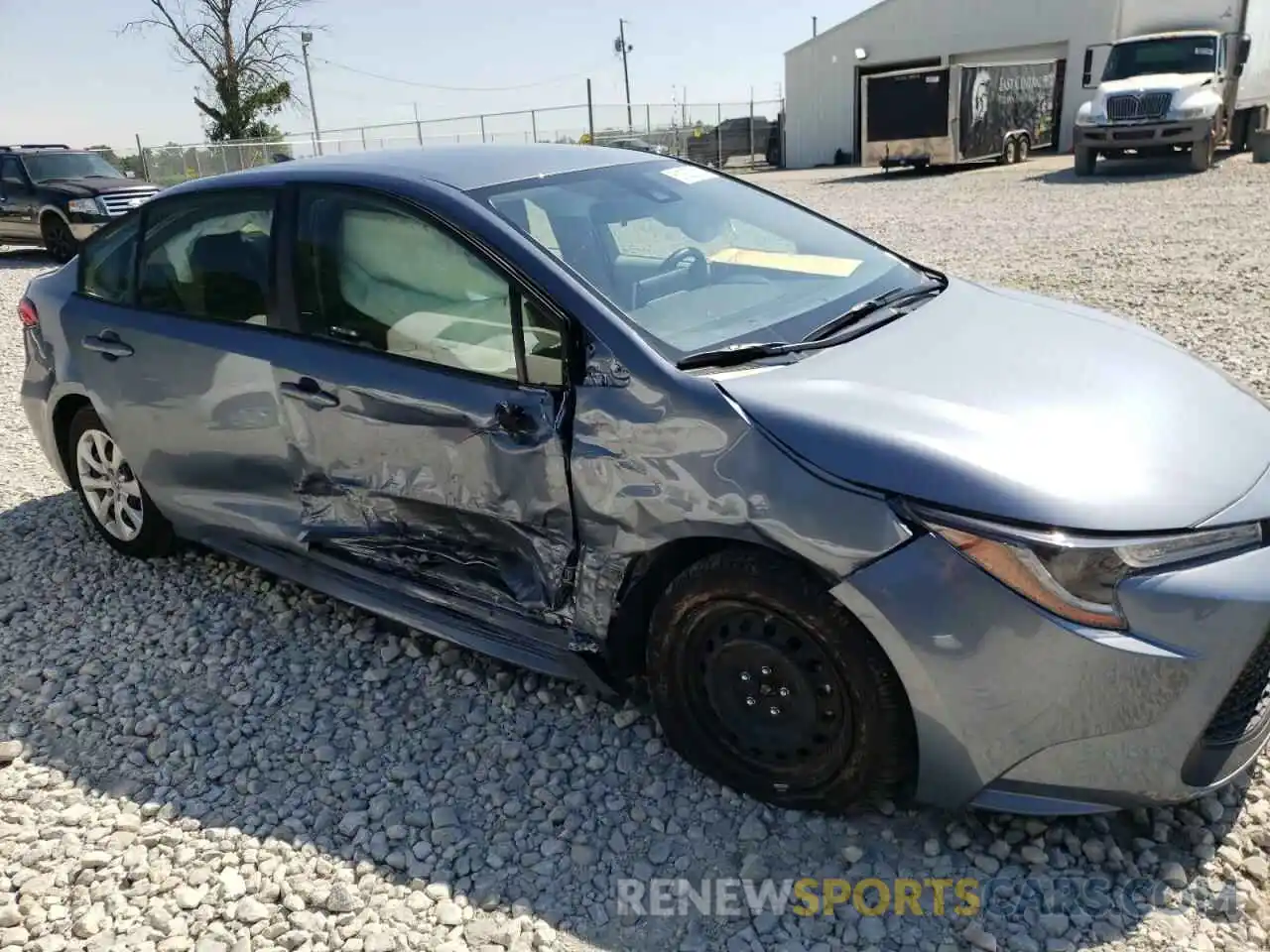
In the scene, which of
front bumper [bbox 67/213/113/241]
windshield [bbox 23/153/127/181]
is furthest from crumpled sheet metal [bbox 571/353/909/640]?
windshield [bbox 23/153/127/181]

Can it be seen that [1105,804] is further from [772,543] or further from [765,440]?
[765,440]

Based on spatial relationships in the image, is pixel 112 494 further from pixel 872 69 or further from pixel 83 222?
pixel 872 69

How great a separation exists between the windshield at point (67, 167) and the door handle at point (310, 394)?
1525 centimetres

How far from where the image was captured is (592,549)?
2.62 m

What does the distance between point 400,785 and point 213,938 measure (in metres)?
0.62

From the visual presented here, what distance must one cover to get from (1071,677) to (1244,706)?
0.52m

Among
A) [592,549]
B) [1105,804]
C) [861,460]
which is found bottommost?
[1105,804]

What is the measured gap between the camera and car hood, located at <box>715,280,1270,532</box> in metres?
2.10

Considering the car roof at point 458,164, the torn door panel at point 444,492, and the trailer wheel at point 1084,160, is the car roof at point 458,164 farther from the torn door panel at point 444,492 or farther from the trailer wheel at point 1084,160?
the trailer wheel at point 1084,160

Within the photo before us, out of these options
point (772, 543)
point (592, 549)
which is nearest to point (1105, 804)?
point (772, 543)

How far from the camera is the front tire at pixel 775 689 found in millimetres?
2258

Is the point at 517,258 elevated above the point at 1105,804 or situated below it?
above

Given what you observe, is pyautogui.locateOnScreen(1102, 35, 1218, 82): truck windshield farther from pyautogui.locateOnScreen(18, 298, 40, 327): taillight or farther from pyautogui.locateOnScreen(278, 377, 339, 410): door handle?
pyautogui.locateOnScreen(278, 377, 339, 410): door handle

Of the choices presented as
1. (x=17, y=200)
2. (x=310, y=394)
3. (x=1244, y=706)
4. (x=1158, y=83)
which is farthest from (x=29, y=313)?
(x=1158, y=83)
